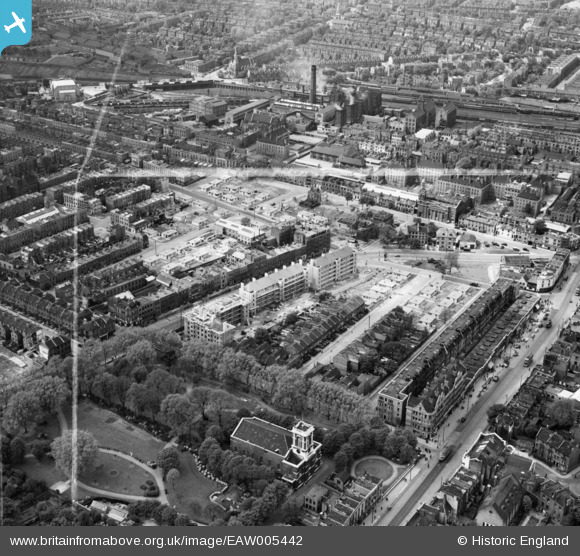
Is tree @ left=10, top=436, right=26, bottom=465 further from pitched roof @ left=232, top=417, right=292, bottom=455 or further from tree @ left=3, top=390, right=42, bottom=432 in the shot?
pitched roof @ left=232, top=417, right=292, bottom=455

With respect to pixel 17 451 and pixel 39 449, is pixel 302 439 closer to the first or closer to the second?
pixel 39 449

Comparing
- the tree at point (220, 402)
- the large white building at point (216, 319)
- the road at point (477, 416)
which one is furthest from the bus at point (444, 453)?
the large white building at point (216, 319)

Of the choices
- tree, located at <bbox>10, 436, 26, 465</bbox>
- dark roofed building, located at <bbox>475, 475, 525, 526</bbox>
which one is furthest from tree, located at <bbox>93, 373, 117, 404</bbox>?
dark roofed building, located at <bbox>475, 475, 525, 526</bbox>

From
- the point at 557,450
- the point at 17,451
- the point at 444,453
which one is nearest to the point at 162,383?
the point at 17,451

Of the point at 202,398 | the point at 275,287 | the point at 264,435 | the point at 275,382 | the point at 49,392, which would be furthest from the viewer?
the point at 275,287

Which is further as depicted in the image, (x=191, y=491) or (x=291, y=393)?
(x=291, y=393)

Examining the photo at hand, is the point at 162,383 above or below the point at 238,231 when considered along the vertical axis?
below

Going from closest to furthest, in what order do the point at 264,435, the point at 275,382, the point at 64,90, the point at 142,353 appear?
the point at 264,435, the point at 275,382, the point at 142,353, the point at 64,90

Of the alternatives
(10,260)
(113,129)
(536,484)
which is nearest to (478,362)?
(536,484)
